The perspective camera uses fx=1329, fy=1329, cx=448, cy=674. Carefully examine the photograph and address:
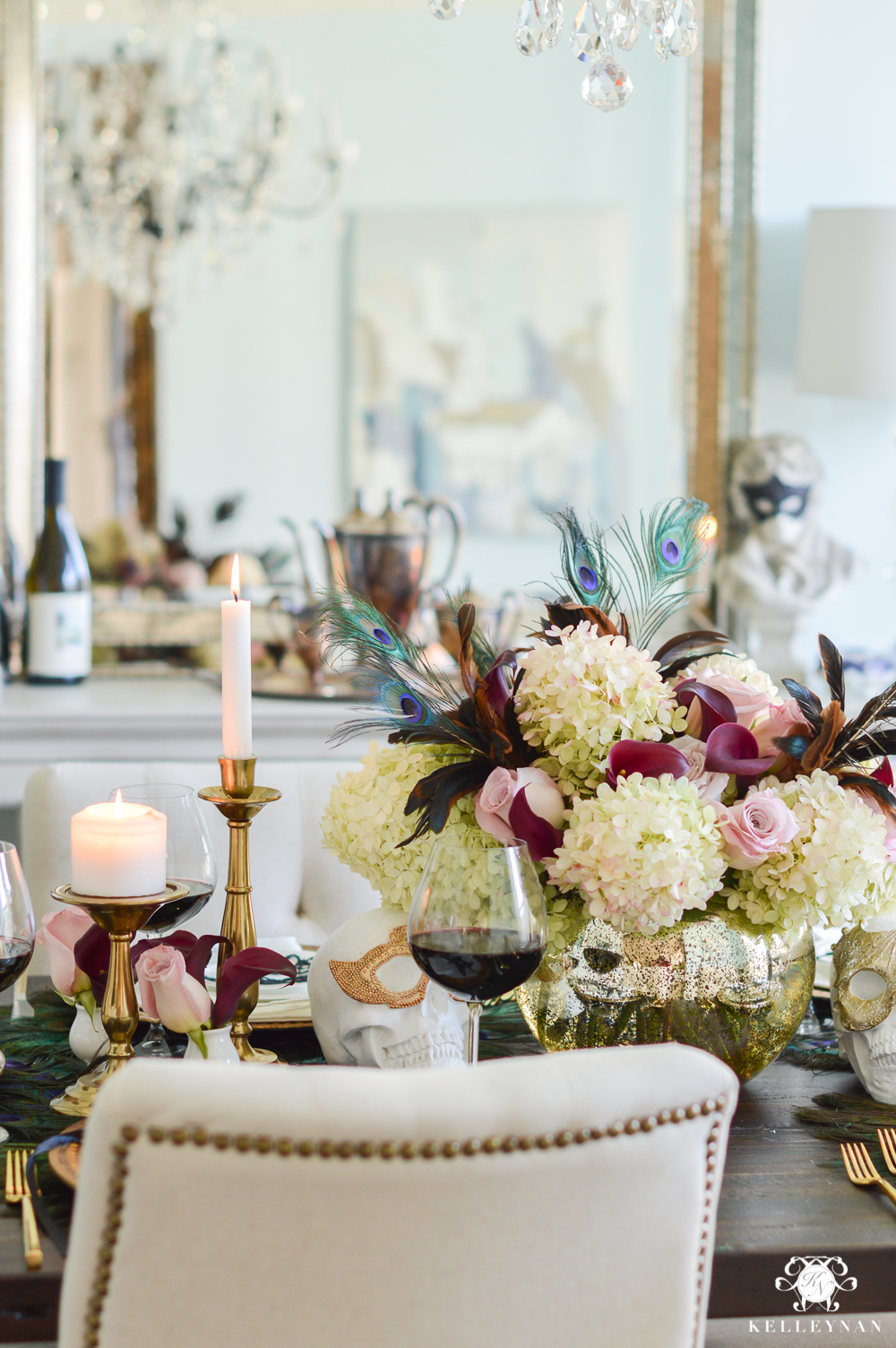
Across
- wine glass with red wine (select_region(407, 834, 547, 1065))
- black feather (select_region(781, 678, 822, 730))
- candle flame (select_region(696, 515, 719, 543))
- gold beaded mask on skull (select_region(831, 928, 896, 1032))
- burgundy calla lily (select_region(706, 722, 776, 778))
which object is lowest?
gold beaded mask on skull (select_region(831, 928, 896, 1032))

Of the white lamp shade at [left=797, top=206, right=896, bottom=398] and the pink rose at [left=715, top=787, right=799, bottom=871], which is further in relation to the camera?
the white lamp shade at [left=797, top=206, right=896, bottom=398]

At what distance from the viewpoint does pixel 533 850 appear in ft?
3.12

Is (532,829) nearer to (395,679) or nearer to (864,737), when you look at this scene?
(395,679)

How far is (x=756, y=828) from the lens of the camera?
929mm

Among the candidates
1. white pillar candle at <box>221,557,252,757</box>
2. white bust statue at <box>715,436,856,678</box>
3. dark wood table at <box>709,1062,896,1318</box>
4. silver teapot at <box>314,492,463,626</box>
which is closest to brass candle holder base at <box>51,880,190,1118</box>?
white pillar candle at <box>221,557,252,757</box>

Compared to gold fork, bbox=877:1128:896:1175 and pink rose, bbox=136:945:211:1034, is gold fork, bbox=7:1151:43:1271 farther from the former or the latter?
gold fork, bbox=877:1128:896:1175

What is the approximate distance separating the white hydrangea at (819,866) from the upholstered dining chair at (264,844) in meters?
0.72

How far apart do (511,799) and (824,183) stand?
86.1 inches

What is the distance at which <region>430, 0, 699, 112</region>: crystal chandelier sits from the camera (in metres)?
1.17

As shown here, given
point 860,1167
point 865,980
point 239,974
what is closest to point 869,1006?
point 865,980

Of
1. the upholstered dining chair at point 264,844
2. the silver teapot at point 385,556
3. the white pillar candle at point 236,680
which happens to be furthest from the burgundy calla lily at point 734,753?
the silver teapot at point 385,556

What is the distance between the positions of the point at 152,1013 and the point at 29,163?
6.77 feet

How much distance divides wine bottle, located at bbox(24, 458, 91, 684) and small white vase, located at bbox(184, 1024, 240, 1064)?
150 centimetres

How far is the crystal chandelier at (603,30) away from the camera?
1.17 m
